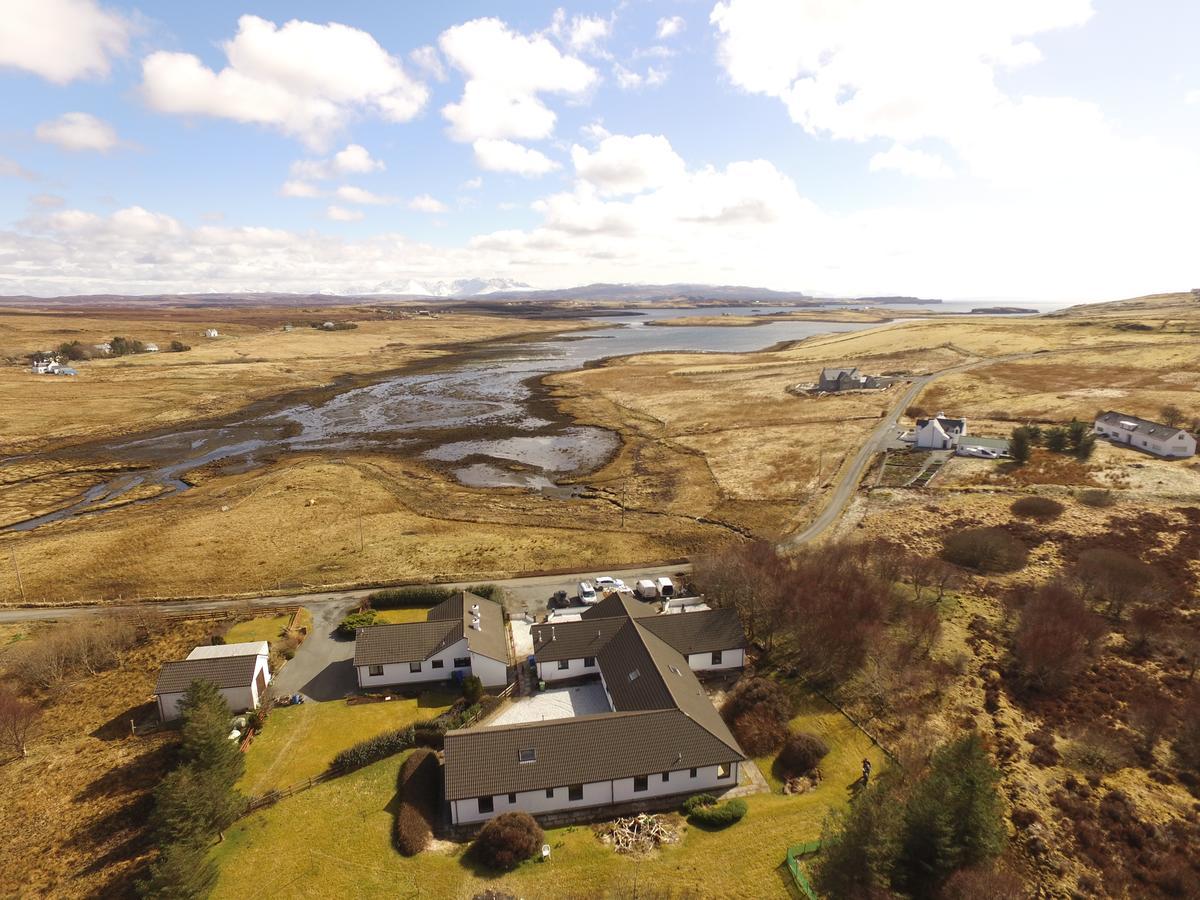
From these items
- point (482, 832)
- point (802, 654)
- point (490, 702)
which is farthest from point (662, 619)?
point (482, 832)

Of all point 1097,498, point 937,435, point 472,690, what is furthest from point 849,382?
point 472,690

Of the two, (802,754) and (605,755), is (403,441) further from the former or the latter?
(802,754)

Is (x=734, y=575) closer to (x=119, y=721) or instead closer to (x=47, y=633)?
(x=119, y=721)

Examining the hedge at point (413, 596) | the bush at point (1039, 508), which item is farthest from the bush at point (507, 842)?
the bush at point (1039, 508)

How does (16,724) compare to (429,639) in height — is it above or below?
below

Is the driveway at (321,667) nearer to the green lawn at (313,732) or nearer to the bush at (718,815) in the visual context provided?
the green lawn at (313,732)

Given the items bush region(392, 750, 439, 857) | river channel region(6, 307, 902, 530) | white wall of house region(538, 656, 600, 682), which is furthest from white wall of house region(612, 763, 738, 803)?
river channel region(6, 307, 902, 530)
